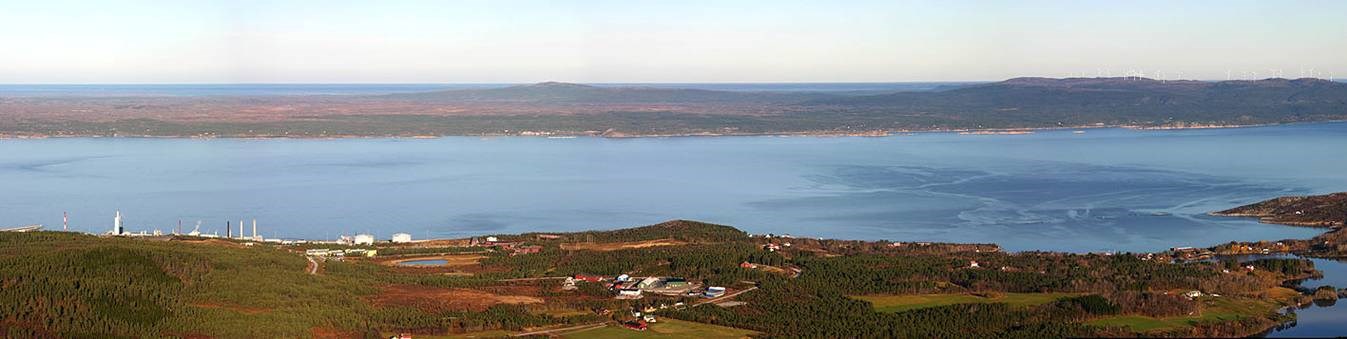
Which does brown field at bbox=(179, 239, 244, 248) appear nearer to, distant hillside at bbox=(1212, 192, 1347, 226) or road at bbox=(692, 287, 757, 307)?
road at bbox=(692, 287, 757, 307)

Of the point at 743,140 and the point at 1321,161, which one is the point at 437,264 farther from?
the point at 743,140

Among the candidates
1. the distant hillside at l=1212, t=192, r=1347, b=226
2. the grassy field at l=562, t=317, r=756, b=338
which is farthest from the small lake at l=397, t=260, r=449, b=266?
the distant hillside at l=1212, t=192, r=1347, b=226

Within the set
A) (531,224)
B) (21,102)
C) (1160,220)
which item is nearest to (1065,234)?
(1160,220)

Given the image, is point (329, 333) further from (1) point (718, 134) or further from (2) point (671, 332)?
(1) point (718, 134)

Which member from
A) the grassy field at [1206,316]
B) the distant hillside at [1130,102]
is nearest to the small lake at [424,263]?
the grassy field at [1206,316]

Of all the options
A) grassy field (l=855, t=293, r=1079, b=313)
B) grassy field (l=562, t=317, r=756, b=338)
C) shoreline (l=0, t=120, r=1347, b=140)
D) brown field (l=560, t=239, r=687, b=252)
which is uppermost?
grassy field (l=855, t=293, r=1079, b=313)

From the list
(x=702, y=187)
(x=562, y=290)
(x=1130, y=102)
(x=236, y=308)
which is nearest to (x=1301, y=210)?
(x=702, y=187)
